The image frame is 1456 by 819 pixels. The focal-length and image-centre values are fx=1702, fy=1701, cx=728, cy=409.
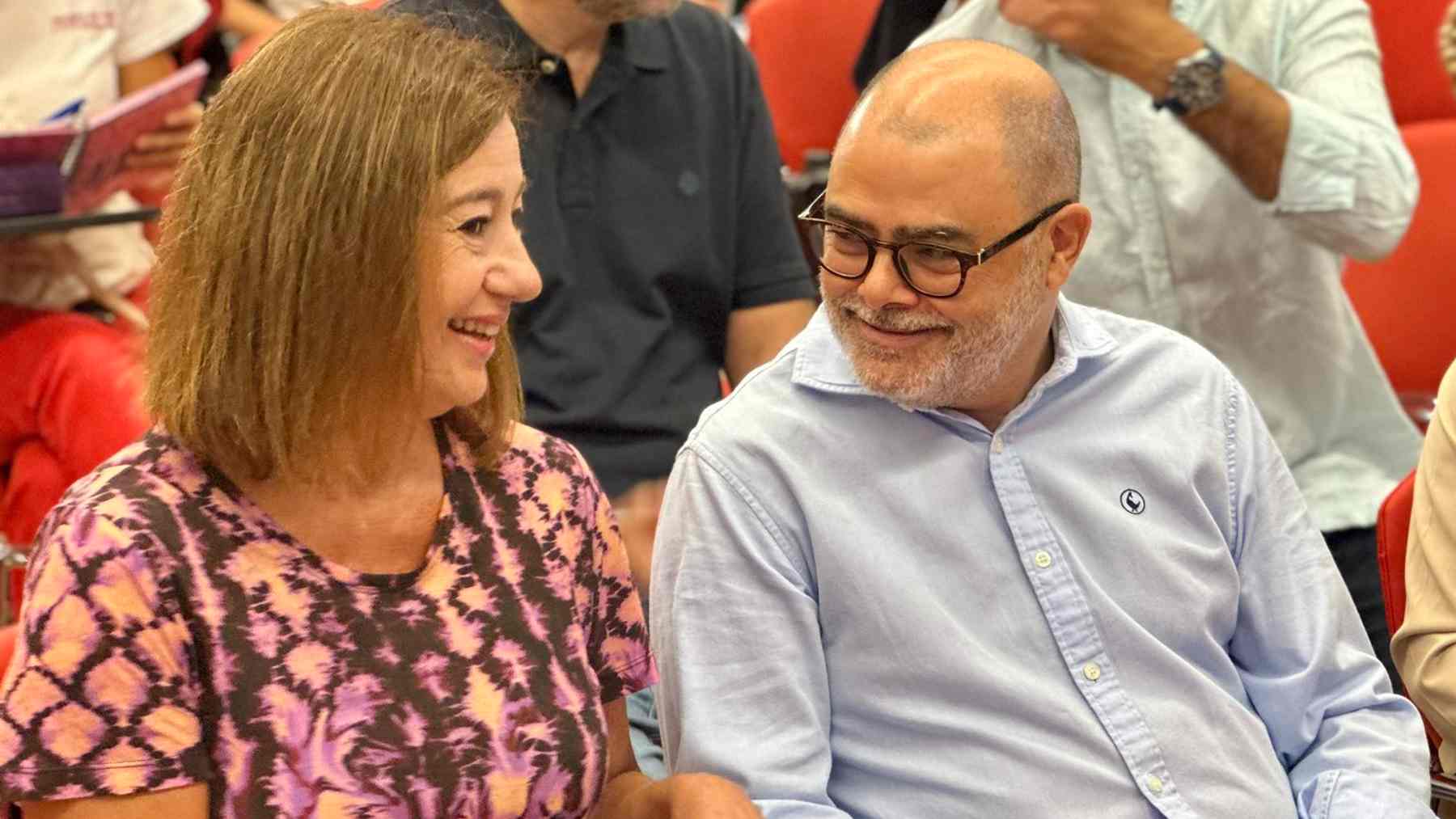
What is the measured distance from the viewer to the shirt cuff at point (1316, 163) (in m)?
2.36

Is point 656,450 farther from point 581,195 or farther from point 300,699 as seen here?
point 300,699

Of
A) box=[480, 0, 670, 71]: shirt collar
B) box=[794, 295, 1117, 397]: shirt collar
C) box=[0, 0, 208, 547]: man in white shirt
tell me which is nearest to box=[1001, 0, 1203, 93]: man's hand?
box=[480, 0, 670, 71]: shirt collar

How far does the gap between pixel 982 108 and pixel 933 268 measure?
167 millimetres

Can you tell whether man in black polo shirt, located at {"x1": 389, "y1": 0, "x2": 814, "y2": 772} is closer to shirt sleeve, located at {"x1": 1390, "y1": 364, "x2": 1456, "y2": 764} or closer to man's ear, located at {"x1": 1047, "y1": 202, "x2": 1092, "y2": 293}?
man's ear, located at {"x1": 1047, "y1": 202, "x2": 1092, "y2": 293}

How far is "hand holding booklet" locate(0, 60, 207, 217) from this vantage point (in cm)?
248

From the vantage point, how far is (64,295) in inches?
110

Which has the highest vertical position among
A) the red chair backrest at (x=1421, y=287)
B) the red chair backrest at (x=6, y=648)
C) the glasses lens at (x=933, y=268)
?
the glasses lens at (x=933, y=268)

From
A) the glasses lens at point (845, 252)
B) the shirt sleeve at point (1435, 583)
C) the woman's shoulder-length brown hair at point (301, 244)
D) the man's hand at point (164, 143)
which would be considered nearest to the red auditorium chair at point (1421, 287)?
the shirt sleeve at point (1435, 583)

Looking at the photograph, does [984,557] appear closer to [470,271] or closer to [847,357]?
[847,357]

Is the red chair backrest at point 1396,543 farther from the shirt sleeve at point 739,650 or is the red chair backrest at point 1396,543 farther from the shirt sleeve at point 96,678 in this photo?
the shirt sleeve at point 96,678

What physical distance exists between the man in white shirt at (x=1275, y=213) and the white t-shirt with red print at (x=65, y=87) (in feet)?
4.61

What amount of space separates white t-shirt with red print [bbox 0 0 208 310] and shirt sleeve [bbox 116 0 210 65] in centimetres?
4

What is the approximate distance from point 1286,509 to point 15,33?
2.22m

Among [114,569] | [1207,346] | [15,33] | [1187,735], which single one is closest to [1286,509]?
[1187,735]
